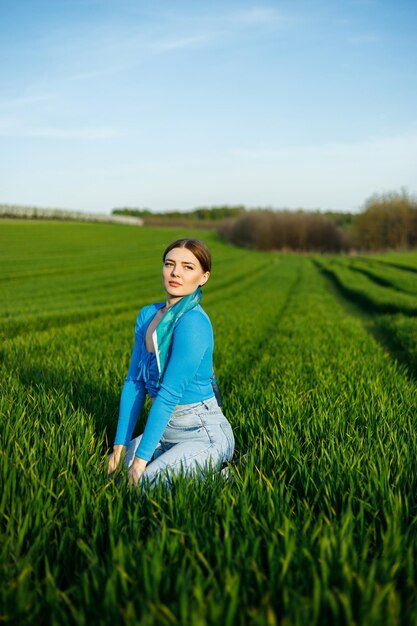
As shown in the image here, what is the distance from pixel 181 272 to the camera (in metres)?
3.12

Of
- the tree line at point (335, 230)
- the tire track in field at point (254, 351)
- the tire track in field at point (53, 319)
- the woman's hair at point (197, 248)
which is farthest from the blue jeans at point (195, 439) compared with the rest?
the tree line at point (335, 230)

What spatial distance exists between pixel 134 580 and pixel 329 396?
3145mm

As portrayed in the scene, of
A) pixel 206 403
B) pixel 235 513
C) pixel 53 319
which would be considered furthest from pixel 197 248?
pixel 53 319

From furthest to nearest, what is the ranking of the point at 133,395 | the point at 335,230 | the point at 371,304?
the point at 335,230 → the point at 371,304 → the point at 133,395

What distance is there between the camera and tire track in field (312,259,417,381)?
8766mm

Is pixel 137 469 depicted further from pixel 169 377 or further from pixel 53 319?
pixel 53 319

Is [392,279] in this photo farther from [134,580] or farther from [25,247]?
[25,247]

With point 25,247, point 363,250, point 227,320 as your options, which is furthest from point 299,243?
point 227,320

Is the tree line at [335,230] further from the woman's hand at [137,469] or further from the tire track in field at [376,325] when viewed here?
the woman's hand at [137,469]

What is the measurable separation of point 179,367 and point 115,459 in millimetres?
692

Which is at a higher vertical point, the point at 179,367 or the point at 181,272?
the point at 181,272

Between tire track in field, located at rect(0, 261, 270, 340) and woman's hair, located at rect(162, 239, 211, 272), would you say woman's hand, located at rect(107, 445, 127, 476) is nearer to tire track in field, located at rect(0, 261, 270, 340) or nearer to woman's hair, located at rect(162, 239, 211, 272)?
woman's hair, located at rect(162, 239, 211, 272)

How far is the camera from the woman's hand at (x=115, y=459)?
2980mm

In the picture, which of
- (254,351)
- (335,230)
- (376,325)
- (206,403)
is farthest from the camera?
(335,230)
